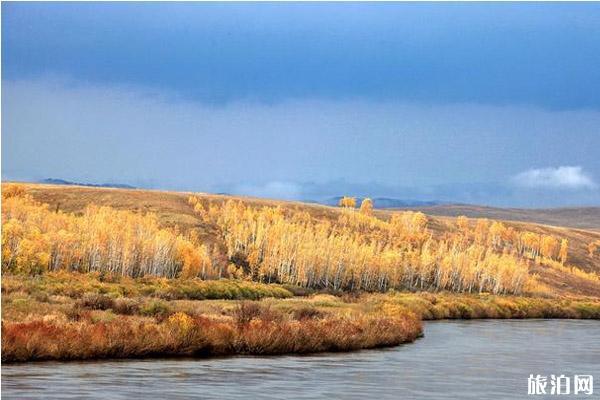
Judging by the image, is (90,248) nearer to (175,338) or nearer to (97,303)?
(97,303)

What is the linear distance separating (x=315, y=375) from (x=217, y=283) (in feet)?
176

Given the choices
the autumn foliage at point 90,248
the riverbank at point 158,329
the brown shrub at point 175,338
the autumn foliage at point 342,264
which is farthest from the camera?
the autumn foliage at point 342,264

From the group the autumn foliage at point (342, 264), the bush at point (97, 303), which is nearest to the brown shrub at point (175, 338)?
the bush at point (97, 303)

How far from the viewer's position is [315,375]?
29.4 meters

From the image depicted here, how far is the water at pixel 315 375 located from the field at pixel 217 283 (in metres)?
1.35

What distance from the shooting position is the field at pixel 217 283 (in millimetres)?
33688

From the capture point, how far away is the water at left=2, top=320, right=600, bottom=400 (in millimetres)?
23844

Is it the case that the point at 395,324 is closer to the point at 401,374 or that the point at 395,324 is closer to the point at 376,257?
the point at 401,374

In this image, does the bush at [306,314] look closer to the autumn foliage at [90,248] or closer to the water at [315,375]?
the water at [315,375]

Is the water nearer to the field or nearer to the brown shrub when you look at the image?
the brown shrub

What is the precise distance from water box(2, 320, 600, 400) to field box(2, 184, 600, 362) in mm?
1346

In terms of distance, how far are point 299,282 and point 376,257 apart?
1682cm

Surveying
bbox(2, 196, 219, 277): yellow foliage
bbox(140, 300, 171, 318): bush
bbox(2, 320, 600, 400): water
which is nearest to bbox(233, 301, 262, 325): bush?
bbox(140, 300, 171, 318): bush

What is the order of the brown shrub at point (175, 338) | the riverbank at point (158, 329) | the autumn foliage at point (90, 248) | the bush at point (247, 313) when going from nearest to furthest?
the brown shrub at point (175, 338) → the riverbank at point (158, 329) → the bush at point (247, 313) → the autumn foliage at point (90, 248)
